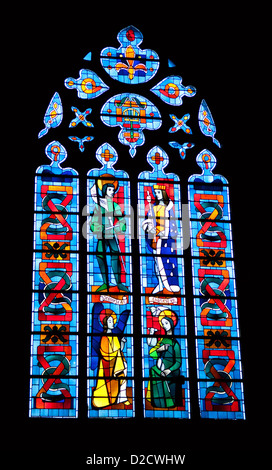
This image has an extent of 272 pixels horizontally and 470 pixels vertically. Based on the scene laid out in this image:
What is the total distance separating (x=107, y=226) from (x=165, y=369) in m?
1.69

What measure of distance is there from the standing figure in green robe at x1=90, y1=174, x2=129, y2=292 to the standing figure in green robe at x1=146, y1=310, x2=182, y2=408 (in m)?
0.58

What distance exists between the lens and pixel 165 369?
12.3 metres

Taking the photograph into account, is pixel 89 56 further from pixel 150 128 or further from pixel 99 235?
pixel 99 235

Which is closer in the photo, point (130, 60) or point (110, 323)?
point (110, 323)

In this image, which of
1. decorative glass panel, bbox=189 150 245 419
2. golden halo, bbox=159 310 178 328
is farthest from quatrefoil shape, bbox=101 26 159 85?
golden halo, bbox=159 310 178 328

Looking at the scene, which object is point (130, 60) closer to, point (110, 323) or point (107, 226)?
point (107, 226)

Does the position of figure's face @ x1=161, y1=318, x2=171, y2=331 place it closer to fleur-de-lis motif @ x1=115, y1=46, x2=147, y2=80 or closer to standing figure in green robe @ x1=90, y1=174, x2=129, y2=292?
standing figure in green robe @ x1=90, y1=174, x2=129, y2=292

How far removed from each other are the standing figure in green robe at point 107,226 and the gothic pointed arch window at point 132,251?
0.01 m

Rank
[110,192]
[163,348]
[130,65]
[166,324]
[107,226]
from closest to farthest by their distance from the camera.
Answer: [163,348] < [166,324] < [107,226] < [110,192] < [130,65]

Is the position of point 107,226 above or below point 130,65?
below

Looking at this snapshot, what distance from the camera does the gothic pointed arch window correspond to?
12.1m

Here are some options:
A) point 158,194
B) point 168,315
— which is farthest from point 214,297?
point 158,194
